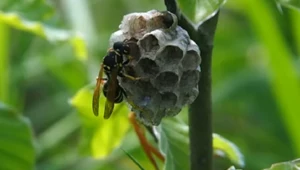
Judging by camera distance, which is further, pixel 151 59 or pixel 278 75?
pixel 278 75

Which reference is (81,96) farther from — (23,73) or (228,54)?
(228,54)

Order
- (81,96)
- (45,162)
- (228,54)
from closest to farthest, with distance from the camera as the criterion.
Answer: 1. (81,96)
2. (45,162)
3. (228,54)

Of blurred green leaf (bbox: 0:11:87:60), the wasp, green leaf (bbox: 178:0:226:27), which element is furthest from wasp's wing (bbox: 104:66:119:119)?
blurred green leaf (bbox: 0:11:87:60)

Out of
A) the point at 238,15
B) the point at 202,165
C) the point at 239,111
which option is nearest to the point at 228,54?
the point at 239,111

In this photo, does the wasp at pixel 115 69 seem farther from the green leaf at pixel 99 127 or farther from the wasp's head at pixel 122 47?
the green leaf at pixel 99 127

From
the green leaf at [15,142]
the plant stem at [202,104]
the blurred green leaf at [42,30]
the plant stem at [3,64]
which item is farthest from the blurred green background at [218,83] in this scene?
the plant stem at [202,104]

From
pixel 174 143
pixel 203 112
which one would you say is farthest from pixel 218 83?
pixel 203 112
